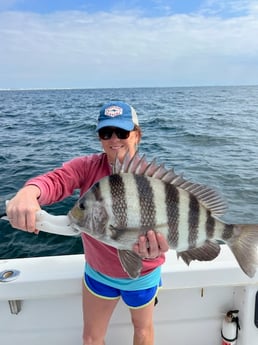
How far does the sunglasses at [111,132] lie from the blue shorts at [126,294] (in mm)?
779

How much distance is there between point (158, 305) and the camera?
2.40 m

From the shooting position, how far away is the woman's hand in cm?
144

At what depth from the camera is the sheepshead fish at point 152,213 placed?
142 centimetres

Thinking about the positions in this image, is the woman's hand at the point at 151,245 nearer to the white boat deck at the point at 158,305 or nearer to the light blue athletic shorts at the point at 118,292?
the light blue athletic shorts at the point at 118,292

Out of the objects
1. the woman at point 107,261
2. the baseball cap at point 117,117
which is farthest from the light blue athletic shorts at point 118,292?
the baseball cap at point 117,117

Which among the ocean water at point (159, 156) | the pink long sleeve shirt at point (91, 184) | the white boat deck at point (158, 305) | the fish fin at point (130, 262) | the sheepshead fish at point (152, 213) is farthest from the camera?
the ocean water at point (159, 156)

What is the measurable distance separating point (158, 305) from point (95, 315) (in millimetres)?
536

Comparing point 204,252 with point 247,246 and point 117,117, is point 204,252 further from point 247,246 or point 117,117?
point 117,117

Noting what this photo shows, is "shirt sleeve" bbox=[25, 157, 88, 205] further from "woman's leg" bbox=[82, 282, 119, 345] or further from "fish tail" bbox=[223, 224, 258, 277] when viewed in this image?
"fish tail" bbox=[223, 224, 258, 277]

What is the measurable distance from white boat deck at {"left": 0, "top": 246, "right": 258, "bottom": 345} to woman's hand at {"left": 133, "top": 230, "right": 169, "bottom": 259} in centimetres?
76

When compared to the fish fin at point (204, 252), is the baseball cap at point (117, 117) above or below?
above

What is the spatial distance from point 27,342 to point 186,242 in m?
1.52

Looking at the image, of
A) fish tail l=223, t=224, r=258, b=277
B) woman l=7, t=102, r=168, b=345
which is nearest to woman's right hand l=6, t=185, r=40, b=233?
woman l=7, t=102, r=168, b=345

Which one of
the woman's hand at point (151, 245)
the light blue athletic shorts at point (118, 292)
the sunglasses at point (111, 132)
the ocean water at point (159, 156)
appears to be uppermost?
the sunglasses at point (111, 132)
